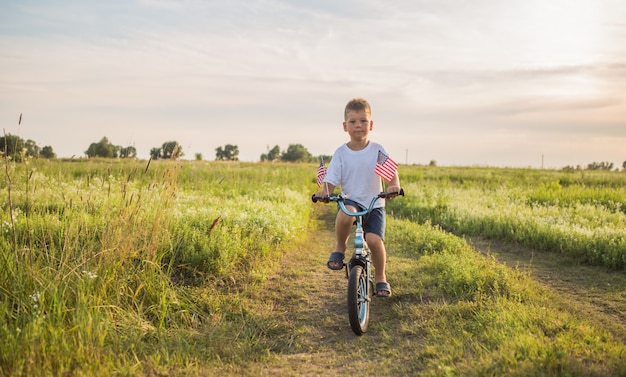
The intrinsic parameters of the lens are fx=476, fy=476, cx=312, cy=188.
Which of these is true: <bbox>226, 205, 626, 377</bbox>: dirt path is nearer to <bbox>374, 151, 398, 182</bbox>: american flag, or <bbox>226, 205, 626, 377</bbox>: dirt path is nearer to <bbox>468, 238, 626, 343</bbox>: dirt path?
<bbox>468, 238, 626, 343</bbox>: dirt path

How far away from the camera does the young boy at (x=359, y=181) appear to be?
5941 mm

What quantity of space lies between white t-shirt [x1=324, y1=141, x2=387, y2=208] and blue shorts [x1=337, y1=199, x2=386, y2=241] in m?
0.07

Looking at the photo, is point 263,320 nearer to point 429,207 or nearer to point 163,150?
point 163,150

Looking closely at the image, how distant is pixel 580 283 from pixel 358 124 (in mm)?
5336

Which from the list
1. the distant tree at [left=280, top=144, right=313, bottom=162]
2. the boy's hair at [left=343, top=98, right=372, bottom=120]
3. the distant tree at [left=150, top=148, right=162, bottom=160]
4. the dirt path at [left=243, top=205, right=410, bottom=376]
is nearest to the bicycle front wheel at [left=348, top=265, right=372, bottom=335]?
the dirt path at [left=243, top=205, right=410, bottom=376]

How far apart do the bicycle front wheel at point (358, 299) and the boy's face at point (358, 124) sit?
1.66 m

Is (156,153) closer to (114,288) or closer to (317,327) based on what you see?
(114,288)

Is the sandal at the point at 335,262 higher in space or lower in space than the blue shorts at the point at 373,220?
lower

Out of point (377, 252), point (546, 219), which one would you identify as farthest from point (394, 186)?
point (546, 219)

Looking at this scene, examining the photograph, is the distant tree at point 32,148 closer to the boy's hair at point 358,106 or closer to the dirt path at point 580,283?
the boy's hair at point 358,106

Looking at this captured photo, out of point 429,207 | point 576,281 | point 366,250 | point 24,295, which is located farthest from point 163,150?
point 429,207

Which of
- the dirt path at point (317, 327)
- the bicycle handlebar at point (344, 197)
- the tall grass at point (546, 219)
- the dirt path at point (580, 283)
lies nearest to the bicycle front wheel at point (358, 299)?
the dirt path at point (317, 327)

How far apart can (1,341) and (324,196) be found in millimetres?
3418

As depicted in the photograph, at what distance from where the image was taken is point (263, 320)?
239 inches
